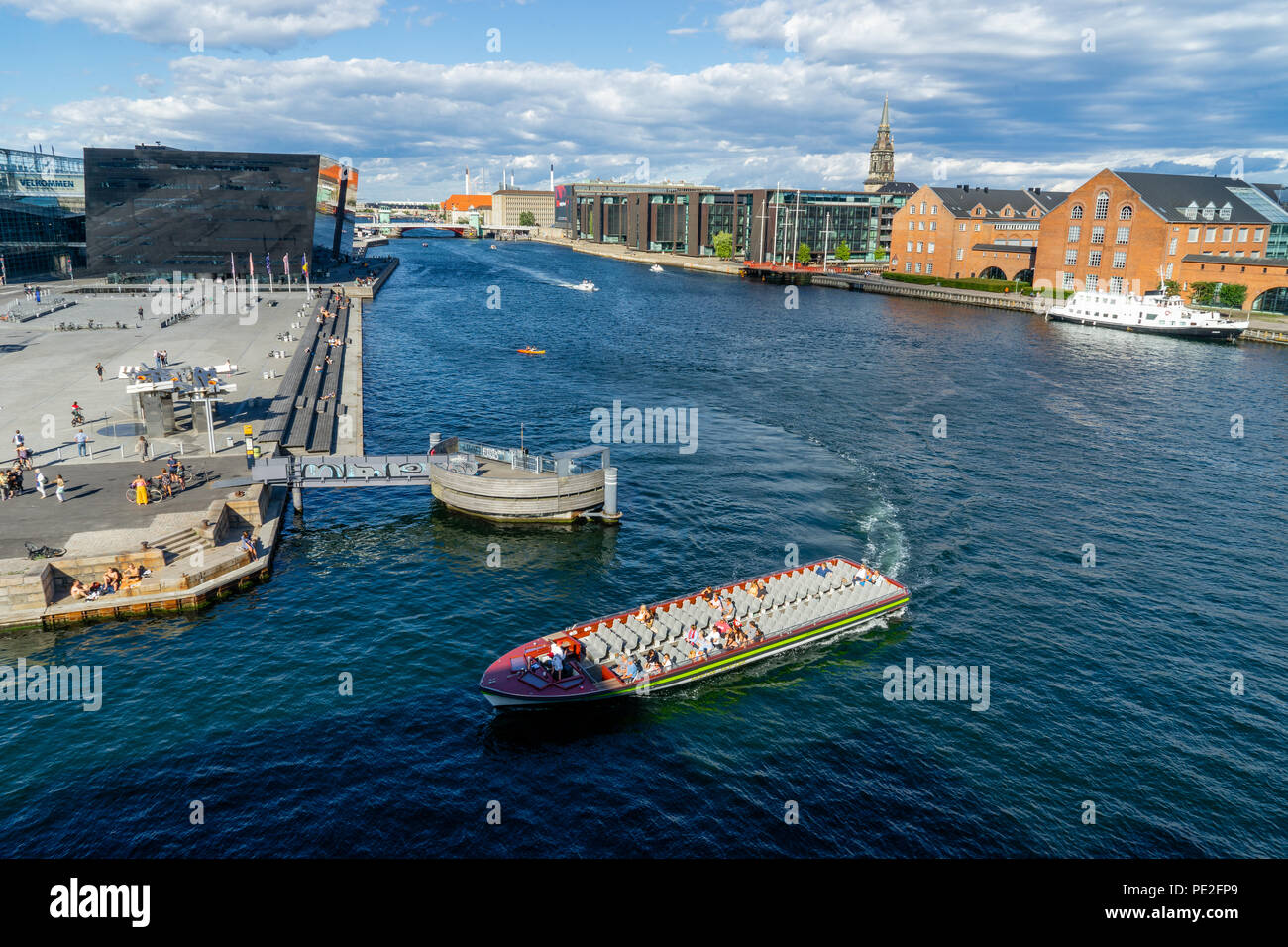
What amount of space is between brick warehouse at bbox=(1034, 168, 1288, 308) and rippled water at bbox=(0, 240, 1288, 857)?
240ft

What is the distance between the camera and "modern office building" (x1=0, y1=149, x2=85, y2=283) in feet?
444

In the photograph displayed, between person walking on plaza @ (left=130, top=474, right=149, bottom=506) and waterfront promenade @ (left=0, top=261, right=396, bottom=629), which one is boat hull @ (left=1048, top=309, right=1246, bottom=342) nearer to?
waterfront promenade @ (left=0, top=261, right=396, bottom=629)

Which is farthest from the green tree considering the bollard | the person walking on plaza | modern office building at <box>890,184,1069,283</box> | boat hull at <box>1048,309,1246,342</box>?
the person walking on plaza

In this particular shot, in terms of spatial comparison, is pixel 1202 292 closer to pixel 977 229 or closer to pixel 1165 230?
pixel 1165 230

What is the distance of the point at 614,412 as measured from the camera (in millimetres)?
75938

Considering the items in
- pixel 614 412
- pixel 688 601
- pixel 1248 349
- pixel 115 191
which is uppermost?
pixel 115 191

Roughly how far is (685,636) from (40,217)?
163m

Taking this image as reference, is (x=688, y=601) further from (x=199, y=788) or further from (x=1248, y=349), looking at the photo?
(x=1248, y=349)

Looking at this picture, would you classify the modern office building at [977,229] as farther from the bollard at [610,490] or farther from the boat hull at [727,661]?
the boat hull at [727,661]

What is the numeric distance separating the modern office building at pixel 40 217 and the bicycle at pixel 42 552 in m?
124

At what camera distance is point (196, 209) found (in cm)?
14438

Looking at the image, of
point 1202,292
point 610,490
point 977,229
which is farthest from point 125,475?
point 977,229
